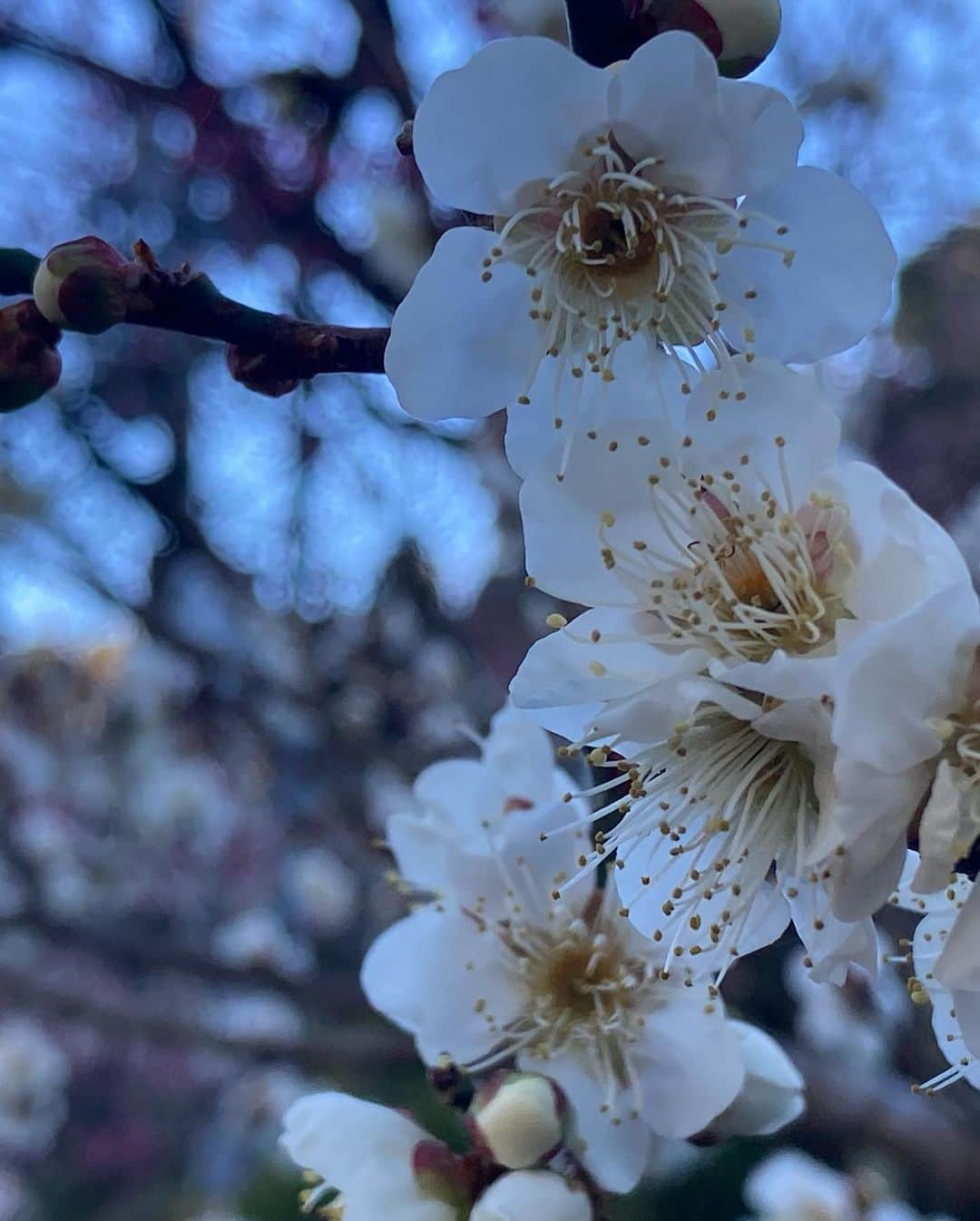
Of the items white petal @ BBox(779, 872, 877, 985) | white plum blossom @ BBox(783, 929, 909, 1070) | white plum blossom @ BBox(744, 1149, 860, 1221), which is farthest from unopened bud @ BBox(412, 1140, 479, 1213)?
white plum blossom @ BBox(744, 1149, 860, 1221)


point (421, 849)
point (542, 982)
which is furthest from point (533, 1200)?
point (421, 849)

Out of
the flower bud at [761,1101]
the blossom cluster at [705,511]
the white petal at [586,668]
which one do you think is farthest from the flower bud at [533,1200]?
the white petal at [586,668]

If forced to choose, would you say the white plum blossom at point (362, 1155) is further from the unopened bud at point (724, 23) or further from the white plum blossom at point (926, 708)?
Result: the unopened bud at point (724, 23)

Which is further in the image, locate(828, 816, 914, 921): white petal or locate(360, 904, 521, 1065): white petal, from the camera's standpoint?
locate(360, 904, 521, 1065): white petal

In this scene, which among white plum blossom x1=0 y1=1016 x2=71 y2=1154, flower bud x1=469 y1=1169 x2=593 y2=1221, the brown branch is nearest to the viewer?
flower bud x1=469 y1=1169 x2=593 y2=1221

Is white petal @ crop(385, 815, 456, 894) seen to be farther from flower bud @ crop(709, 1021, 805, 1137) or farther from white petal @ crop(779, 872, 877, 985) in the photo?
white petal @ crop(779, 872, 877, 985)

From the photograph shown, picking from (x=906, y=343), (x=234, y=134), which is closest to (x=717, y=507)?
(x=234, y=134)

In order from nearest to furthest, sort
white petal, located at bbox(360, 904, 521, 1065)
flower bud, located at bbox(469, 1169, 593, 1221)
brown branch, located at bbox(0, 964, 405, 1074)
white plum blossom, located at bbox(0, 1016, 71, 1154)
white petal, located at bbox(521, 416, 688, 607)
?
white petal, located at bbox(521, 416, 688, 607)
flower bud, located at bbox(469, 1169, 593, 1221)
white petal, located at bbox(360, 904, 521, 1065)
brown branch, located at bbox(0, 964, 405, 1074)
white plum blossom, located at bbox(0, 1016, 71, 1154)
